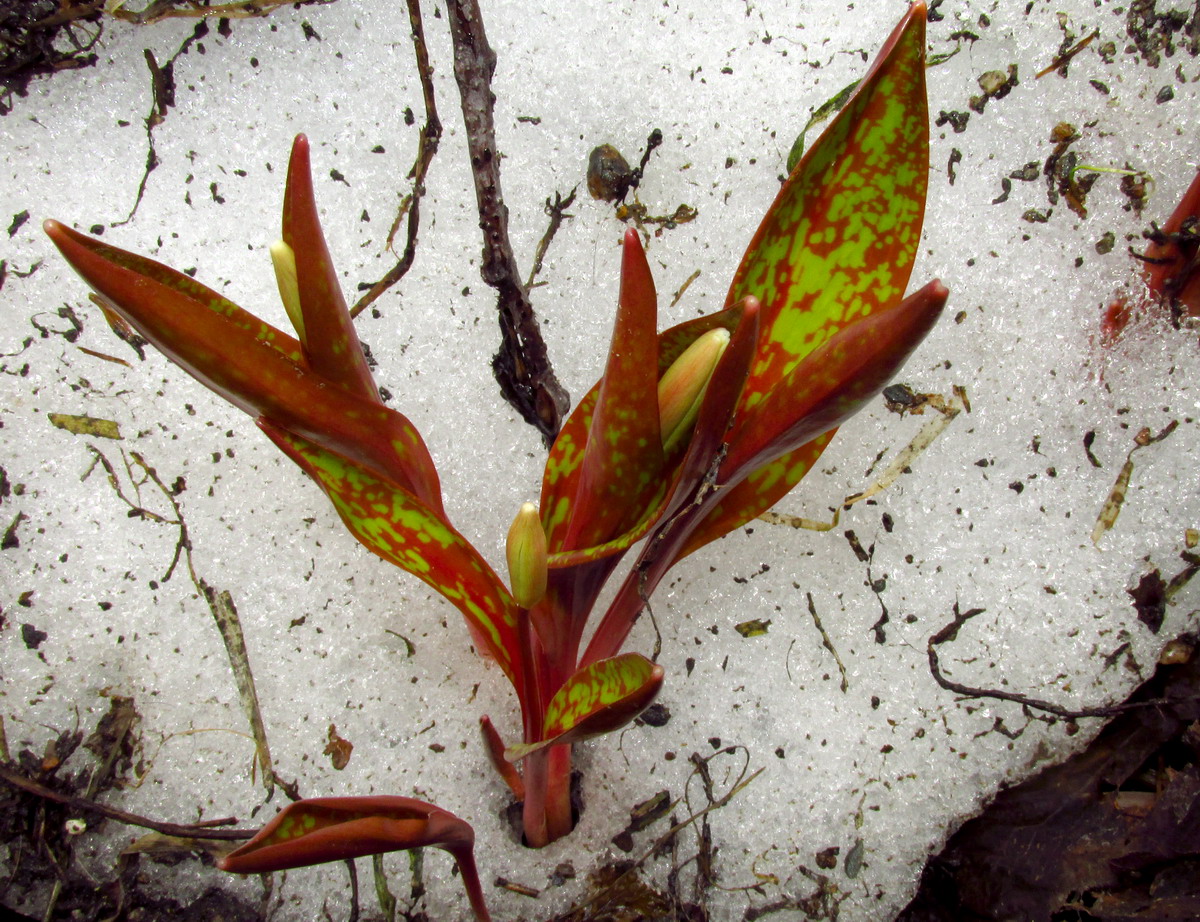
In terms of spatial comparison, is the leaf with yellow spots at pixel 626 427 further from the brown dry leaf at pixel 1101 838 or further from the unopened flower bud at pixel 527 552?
the brown dry leaf at pixel 1101 838

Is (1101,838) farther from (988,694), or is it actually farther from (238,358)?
(238,358)

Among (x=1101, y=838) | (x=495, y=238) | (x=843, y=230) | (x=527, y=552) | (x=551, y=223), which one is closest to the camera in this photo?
(x=527, y=552)

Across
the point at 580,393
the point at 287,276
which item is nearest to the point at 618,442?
the point at 287,276

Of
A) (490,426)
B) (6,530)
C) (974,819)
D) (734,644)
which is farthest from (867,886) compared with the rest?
(6,530)

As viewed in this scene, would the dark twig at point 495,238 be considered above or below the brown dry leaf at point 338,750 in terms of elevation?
above

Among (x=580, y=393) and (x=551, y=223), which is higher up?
(x=551, y=223)

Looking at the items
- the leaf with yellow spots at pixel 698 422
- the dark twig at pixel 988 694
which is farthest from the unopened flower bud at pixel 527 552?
the dark twig at pixel 988 694

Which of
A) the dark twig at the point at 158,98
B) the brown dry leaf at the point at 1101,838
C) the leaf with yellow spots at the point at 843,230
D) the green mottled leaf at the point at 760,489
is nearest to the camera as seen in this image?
the leaf with yellow spots at the point at 843,230

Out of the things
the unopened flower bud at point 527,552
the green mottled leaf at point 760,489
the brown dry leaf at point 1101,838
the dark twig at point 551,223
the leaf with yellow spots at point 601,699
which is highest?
the dark twig at point 551,223
